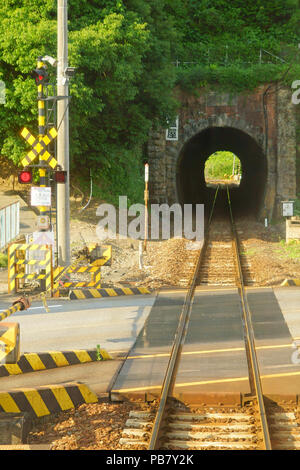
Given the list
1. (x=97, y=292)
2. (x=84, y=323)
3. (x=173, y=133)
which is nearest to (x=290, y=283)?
(x=97, y=292)

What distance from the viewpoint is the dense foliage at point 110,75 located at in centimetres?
2327

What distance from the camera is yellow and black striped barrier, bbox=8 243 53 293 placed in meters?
15.6

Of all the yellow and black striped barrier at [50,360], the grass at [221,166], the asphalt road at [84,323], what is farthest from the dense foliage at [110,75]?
the grass at [221,166]

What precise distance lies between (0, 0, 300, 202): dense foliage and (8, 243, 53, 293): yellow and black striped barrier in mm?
8035

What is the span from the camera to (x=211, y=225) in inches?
1299

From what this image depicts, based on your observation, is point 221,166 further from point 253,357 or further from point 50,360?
point 50,360

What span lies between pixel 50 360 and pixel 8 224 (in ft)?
40.6

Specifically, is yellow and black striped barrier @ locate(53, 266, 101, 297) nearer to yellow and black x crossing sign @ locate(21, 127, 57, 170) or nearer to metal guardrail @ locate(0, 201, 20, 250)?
yellow and black x crossing sign @ locate(21, 127, 57, 170)

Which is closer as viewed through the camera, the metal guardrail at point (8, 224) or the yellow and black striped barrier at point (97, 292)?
the yellow and black striped barrier at point (97, 292)

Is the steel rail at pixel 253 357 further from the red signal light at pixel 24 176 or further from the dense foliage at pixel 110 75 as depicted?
the dense foliage at pixel 110 75

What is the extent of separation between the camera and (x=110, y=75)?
24.9 meters

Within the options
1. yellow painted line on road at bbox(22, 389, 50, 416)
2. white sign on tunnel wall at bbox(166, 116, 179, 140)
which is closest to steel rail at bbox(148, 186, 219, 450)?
yellow painted line on road at bbox(22, 389, 50, 416)

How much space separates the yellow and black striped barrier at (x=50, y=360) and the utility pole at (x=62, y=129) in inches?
241
